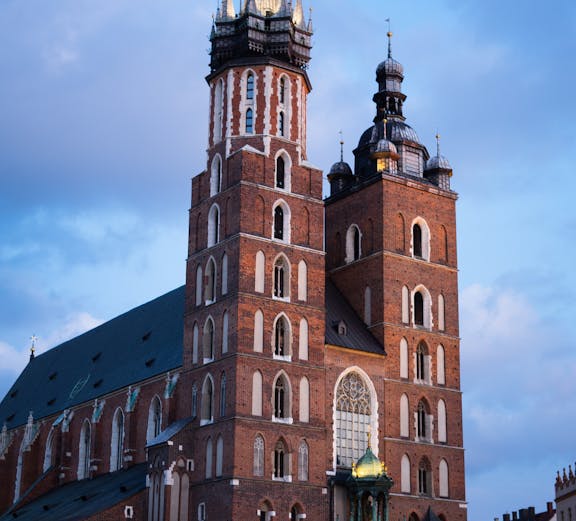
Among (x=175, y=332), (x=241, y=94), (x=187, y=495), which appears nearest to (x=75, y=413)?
(x=175, y=332)

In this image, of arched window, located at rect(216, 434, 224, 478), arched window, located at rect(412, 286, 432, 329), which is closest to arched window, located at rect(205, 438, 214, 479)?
arched window, located at rect(216, 434, 224, 478)

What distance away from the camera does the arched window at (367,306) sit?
58.0 metres

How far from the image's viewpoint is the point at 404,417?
56.2 m

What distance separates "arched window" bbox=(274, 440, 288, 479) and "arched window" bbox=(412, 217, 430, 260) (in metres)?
13.9

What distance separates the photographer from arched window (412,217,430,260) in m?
59.8

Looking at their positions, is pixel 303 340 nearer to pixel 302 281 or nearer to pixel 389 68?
pixel 302 281

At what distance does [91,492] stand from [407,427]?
17313 mm

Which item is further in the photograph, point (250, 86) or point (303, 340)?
point (250, 86)

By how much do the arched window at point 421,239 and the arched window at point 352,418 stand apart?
8.35 meters

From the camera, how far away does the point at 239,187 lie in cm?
5369

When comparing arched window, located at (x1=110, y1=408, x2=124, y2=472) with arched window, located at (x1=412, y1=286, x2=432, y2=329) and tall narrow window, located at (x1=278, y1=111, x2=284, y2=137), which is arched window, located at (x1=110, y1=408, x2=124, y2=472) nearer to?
arched window, located at (x1=412, y1=286, x2=432, y2=329)

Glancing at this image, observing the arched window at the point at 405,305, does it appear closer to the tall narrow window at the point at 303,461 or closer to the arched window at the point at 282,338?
the arched window at the point at 282,338

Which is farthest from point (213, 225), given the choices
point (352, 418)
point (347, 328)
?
point (352, 418)

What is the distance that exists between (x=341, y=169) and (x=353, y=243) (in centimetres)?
535
